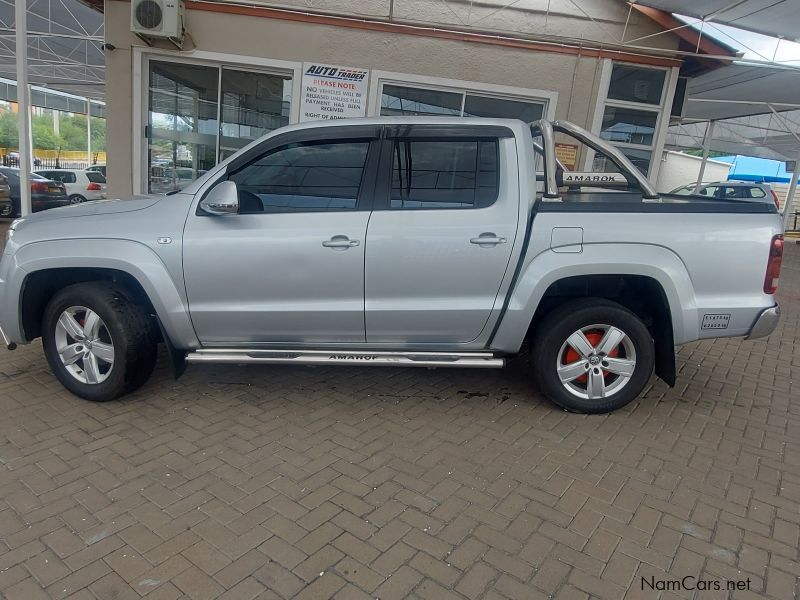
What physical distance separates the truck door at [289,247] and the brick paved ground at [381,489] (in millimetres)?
640

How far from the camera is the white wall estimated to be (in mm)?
33906

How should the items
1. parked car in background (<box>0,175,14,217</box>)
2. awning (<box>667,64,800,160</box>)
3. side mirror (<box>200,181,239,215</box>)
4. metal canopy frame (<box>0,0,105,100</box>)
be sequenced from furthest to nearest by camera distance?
parked car in background (<box>0,175,14,217</box>) → metal canopy frame (<box>0,0,105,100</box>) → awning (<box>667,64,800,160</box>) → side mirror (<box>200,181,239,215</box>)

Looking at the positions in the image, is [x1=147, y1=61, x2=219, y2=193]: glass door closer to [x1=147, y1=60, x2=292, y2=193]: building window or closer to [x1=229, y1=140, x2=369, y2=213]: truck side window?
[x1=147, y1=60, x2=292, y2=193]: building window

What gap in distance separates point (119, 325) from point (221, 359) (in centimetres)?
69

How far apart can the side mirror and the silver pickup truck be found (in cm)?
1

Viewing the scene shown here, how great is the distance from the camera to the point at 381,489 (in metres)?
2.85

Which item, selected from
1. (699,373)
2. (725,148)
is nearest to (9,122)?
(725,148)

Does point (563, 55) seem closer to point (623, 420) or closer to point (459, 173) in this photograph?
point (459, 173)

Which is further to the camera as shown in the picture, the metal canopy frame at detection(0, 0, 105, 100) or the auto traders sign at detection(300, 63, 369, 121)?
the metal canopy frame at detection(0, 0, 105, 100)

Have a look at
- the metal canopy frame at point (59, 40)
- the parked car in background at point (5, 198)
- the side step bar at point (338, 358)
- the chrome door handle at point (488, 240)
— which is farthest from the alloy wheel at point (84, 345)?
the parked car in background at point (5, 198)

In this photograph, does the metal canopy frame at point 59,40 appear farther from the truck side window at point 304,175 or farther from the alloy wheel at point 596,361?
the alloy wheel at point 596,361

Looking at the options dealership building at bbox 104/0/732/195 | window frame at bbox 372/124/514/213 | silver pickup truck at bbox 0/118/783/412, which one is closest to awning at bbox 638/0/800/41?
dealership building at bbox 104/0/732/195

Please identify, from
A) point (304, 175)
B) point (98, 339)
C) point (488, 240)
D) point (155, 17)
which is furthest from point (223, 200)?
point (155, 17)

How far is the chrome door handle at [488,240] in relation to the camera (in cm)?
342
